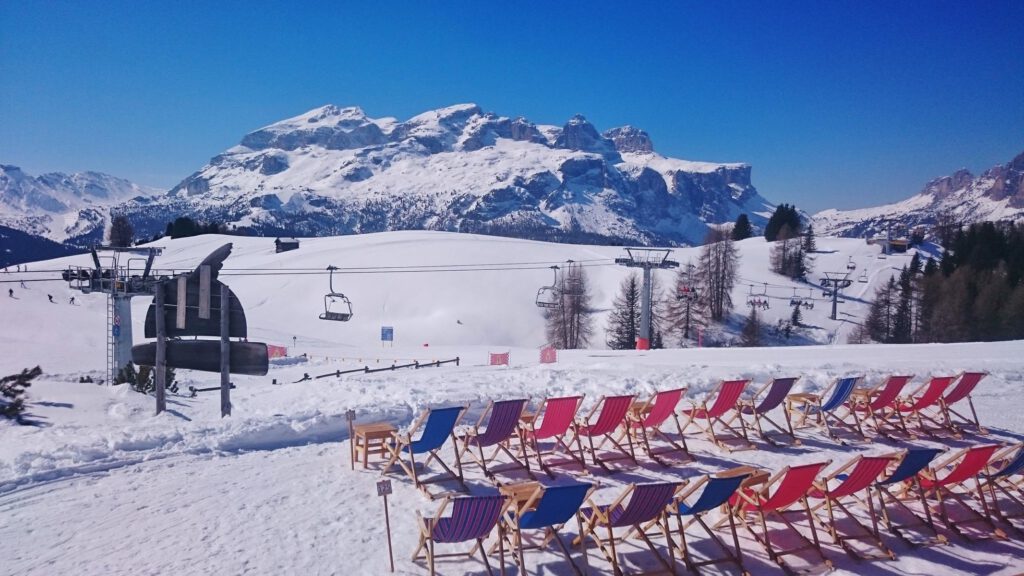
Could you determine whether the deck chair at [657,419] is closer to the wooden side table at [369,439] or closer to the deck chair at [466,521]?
the wooden side table at [369,439]

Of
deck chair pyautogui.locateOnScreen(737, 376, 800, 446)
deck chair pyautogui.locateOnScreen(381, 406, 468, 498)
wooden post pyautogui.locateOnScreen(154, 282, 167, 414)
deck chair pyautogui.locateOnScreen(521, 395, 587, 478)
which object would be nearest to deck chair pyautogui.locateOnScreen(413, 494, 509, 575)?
deck chair pyautogui.locateOnScreen(381, 406, 468, 498)

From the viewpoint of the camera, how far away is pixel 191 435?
10219 mm

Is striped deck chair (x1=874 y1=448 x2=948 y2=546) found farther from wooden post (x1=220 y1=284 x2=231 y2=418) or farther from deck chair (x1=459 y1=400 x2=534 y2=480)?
wooden post (x1=220 y1=284 x2=231 y2=418)

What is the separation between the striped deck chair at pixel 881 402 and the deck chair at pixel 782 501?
530 centimetres

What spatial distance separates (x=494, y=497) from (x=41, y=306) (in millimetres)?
53789

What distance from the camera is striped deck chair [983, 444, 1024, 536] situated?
7.50 m

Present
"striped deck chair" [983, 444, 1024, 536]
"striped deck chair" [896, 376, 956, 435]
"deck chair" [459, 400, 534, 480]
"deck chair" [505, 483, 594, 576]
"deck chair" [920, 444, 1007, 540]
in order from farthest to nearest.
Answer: "striped deck chair" [896, 376, 956, 435] < "deck chair" [459, 400, 534, 480] < "striped deck chair" [983, 444, 1024, 536] < "deck chair" [920, 444, 1007, 540] < "deck chair" [505, 483, 594, 576]

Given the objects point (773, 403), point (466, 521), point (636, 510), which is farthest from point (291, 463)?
point (773, 403)

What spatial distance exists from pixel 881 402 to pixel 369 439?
885 centimetres

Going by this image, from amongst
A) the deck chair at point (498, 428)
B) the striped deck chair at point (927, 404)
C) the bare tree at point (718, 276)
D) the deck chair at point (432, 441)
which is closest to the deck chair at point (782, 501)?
the deck chair at point (498, 428)

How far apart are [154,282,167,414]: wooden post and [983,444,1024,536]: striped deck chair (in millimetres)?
14579

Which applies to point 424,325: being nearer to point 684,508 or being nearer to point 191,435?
point 191,435

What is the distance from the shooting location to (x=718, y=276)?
70.6 meters

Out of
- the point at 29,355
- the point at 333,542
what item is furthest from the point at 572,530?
the point at 29,355
